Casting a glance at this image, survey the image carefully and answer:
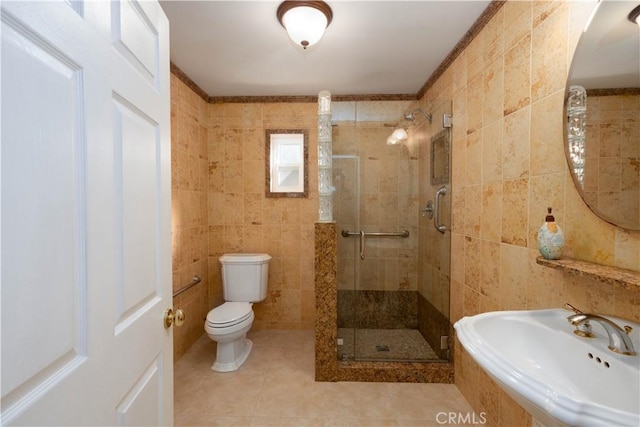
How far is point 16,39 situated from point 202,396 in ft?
7.02

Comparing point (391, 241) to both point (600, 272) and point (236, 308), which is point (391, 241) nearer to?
point (236, 308)

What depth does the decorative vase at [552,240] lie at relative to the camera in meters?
1.07

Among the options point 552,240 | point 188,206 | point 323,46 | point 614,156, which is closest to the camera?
point 614,156

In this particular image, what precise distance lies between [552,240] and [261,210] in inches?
94.8

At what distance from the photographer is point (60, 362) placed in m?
0.53

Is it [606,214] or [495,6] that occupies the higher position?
[495,6]

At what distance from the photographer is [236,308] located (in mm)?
2379

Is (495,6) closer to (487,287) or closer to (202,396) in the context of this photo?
(487,287)

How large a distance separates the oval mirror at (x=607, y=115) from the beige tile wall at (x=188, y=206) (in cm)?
242

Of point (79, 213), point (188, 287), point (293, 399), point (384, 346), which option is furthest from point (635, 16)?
point (188, 287)

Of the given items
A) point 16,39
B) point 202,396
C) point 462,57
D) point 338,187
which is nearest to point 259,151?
point 338,187

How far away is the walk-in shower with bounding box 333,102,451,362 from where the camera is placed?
2229 millimetres

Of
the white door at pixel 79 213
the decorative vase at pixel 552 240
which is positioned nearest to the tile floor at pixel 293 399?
the white door at pixel 79 213

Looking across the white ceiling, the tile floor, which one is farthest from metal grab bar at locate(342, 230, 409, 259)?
the white ceiling
